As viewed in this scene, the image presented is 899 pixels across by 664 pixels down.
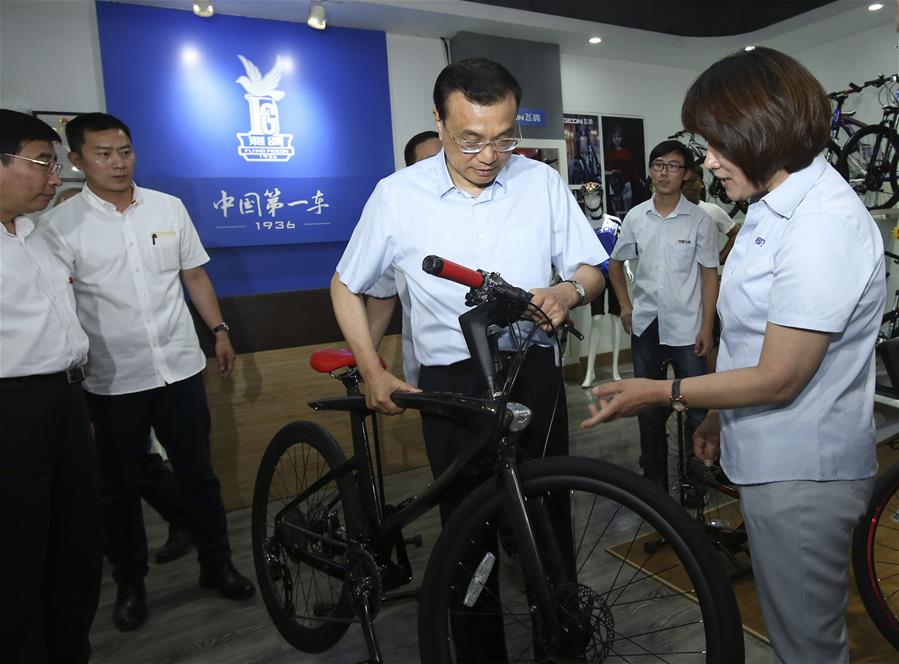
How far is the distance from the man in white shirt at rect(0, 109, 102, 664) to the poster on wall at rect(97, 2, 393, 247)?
8.44ft

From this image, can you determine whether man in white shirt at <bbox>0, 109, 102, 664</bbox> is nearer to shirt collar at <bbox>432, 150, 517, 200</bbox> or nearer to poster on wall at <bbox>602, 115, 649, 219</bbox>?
shirt collar at <bbox>432, 150, 517, 200</bbox>

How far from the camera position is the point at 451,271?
43.7 inches

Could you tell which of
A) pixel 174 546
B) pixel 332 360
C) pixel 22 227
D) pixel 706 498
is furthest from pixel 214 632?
pixel 706 498

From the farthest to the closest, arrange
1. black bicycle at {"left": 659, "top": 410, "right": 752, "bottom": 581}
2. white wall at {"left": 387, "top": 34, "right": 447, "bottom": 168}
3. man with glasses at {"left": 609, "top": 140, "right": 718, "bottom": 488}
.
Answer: white wall at {"left": 387, "top": 34, "right": 447, "bottom": 168}
man with glasses at {"left": 609, "top": 140, "right": 718, "bottom": 488}
black bicycle at {"left": 659, "top": 410, "right": 752, "bottom": 581}

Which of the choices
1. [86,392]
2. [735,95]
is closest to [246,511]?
[86,392]

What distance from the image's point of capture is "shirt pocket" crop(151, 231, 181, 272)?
2346 millimetres

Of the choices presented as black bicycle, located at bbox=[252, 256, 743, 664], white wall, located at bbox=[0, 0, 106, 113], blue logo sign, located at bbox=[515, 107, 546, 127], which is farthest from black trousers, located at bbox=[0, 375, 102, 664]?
blue logo sign, located at bbox=[515, 107, 546, 127]

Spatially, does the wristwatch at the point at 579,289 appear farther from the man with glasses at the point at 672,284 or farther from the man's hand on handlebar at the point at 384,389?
the man with glasses at the point at 672,284

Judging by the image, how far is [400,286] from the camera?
5.75 feet

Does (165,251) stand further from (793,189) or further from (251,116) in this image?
(251,116)

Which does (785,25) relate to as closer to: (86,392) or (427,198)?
(427,198)

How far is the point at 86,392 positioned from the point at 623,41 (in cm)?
534

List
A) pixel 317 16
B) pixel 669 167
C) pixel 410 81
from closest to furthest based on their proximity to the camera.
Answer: pixel 669 167 → pixel 317 16 → pixel 410 81

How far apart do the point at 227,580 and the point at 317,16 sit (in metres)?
3.71
